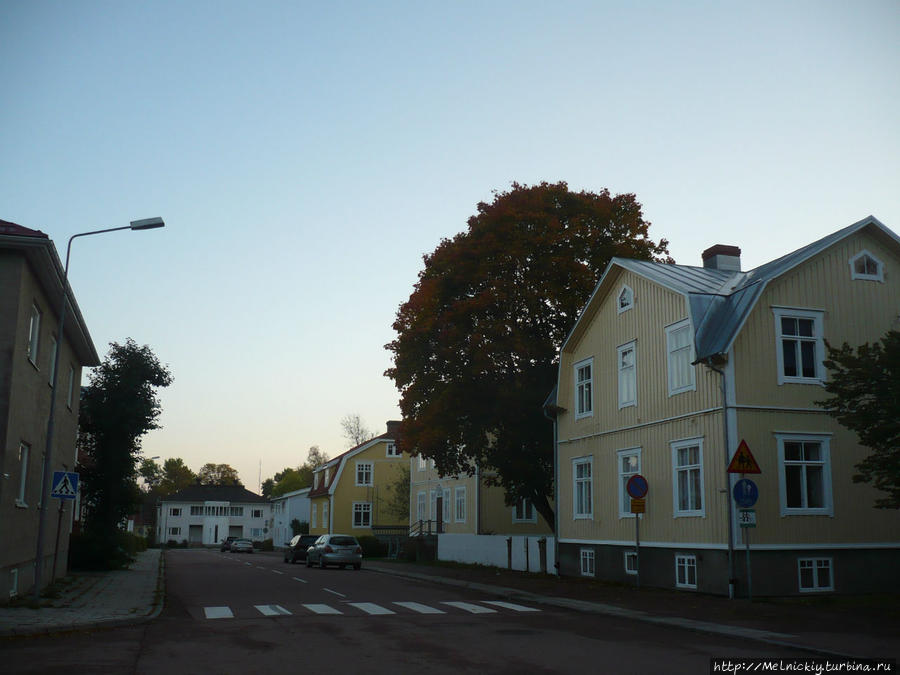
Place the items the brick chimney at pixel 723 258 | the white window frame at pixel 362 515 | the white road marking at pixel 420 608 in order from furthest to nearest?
the white window frame at pixel 362 515 < the brick chimney at pixel 723 258 < the white road marking at pixel 420 608

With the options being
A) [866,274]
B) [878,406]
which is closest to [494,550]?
[866,274]

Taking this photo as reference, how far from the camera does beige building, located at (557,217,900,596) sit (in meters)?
19.9

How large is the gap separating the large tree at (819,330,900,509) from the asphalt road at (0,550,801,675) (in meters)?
4.70

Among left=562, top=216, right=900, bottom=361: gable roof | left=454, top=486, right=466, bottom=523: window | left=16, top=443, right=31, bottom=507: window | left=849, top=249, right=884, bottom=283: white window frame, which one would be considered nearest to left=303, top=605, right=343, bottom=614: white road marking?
left=16, top=443, right=31, bottom=507: window

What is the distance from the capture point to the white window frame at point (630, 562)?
77.0 ft

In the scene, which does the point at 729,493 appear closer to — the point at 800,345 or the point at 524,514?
the point at 800,345

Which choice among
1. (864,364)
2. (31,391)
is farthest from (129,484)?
(864,364)

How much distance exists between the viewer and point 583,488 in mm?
27203

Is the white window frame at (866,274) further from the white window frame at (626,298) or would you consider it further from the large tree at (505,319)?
the large tree at (505,319)

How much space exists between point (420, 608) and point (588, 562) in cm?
956

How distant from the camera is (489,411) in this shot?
30.1m

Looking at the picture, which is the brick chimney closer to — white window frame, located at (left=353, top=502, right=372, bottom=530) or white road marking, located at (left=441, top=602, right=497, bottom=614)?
white road marking, located at (left=441, top=602, right=497, bottom=614)

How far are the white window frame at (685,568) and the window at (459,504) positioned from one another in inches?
972

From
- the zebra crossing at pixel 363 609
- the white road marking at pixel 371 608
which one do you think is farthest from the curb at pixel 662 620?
the white road marking at pixel 371 608
